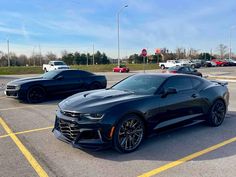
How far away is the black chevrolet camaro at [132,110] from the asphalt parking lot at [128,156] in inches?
10.6

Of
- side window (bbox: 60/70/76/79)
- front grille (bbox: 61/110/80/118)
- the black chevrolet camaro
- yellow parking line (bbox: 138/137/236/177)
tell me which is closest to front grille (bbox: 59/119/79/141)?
the black chevrolet camaro

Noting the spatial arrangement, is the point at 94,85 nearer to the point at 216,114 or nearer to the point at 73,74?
the point at 73,74

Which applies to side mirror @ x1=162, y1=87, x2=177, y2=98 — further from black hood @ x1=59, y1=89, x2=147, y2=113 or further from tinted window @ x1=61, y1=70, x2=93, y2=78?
tinted window @ x1=61, y1=70, x2=93, y2=78

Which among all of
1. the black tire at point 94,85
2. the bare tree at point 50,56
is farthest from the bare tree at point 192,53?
the black tire at point 94,85

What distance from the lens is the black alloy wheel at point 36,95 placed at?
9802mm

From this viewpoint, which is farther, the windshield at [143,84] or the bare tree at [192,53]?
the bare tree at [192,53]

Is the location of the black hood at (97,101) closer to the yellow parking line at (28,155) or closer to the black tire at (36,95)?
the yellow parking line at (28,155)

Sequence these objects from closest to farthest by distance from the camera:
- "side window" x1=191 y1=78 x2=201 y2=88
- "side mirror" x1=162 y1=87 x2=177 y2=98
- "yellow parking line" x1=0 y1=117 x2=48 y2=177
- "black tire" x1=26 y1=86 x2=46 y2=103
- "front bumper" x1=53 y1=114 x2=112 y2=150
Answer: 1. "yellow parking line" x1=0 y1=117 x2=48 y2=177
2. "front bumper" x1=53 y1=114 x2=112 y2=150
3. "side mirror" x1=162 y1=87 x2=177 y2=98
4. "side window" x1=191 y1=78 x2=201 y2=88
5. "black tire" x1=26 y1=86 x2=46 y2=103

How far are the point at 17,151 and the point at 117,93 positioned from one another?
2.14m

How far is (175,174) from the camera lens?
144 inches

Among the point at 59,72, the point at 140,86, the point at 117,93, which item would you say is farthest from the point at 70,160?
the point at 59,72

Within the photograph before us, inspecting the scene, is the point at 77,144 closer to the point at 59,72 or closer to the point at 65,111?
the point at 65,111

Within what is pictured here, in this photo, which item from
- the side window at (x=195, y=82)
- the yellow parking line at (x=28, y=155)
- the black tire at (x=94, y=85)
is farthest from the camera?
the black tire at (x=94, y=85)

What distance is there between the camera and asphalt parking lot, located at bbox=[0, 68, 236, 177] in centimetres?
375
